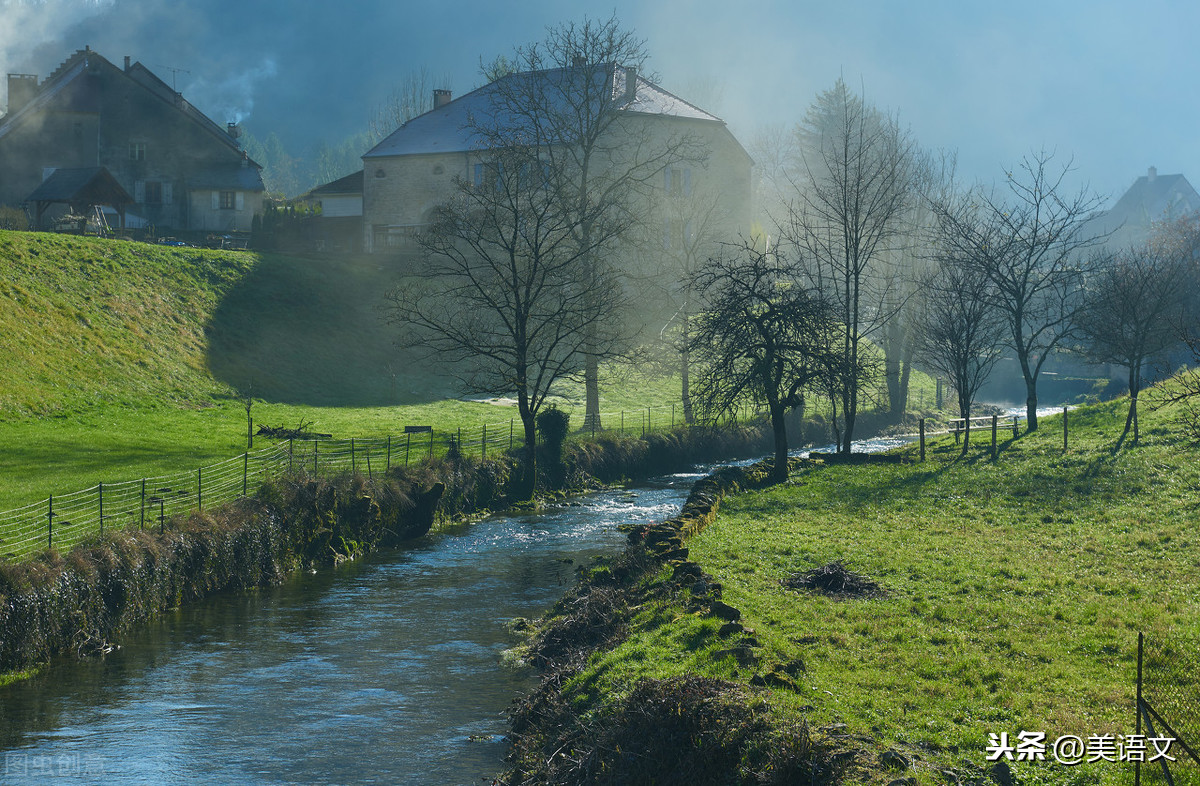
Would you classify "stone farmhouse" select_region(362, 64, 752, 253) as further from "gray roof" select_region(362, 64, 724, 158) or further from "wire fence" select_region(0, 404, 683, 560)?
"wire fence" select_region(0, 404, 683, 560)

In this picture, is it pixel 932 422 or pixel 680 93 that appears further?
pixel 680 93

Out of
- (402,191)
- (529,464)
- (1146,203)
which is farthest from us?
(1146,203)

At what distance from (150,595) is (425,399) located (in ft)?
94.8

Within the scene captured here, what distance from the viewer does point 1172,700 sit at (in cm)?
961

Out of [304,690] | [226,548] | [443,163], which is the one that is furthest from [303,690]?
[443,163]

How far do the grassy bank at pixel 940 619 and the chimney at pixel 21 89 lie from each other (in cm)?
6858

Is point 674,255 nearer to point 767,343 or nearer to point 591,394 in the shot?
point 591,394

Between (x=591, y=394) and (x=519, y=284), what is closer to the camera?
(x=519, y=284)

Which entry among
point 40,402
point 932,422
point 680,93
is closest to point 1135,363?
point 932,422

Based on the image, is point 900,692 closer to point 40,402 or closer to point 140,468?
point 140,468

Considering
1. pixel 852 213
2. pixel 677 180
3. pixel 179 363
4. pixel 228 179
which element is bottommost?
pixel 179 363

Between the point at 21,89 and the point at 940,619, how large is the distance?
7844 cm

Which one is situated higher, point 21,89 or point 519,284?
point 21,89

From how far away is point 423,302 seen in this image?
59.0 m
